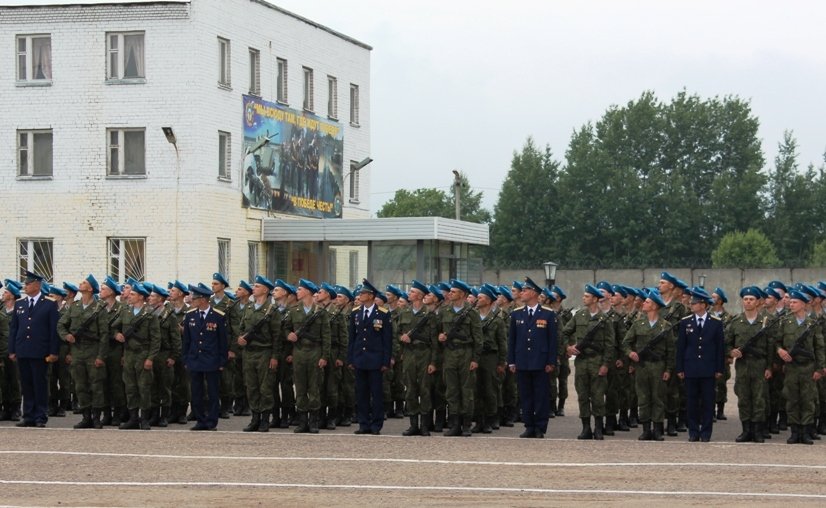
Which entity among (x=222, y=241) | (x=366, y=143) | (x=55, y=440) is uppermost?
(x=366, y=143)

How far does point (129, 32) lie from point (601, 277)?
3162 cm

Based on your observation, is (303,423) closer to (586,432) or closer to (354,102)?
(586,432)

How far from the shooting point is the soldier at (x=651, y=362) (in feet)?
62.8

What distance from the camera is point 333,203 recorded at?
148ft

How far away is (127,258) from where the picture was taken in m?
38.8

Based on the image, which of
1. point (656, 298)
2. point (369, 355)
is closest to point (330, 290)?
point (369, 355)

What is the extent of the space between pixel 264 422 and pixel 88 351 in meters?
2.55

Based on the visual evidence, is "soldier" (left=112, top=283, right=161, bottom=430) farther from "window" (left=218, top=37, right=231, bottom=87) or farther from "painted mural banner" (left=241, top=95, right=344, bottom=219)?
"painted mural banner" (left=241, top=95, right=344, bottom=219)

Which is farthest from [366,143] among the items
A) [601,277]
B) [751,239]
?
[751,239]

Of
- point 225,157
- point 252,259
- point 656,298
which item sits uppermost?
point 225,157

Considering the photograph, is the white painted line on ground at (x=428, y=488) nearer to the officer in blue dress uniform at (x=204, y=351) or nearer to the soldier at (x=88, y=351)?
the officer in blue dress uniform at (x=204, y=351)

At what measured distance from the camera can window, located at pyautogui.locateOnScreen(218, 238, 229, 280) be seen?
39250mm

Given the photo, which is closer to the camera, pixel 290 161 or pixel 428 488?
pixel 428 488

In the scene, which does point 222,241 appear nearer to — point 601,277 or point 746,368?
point 746,368
